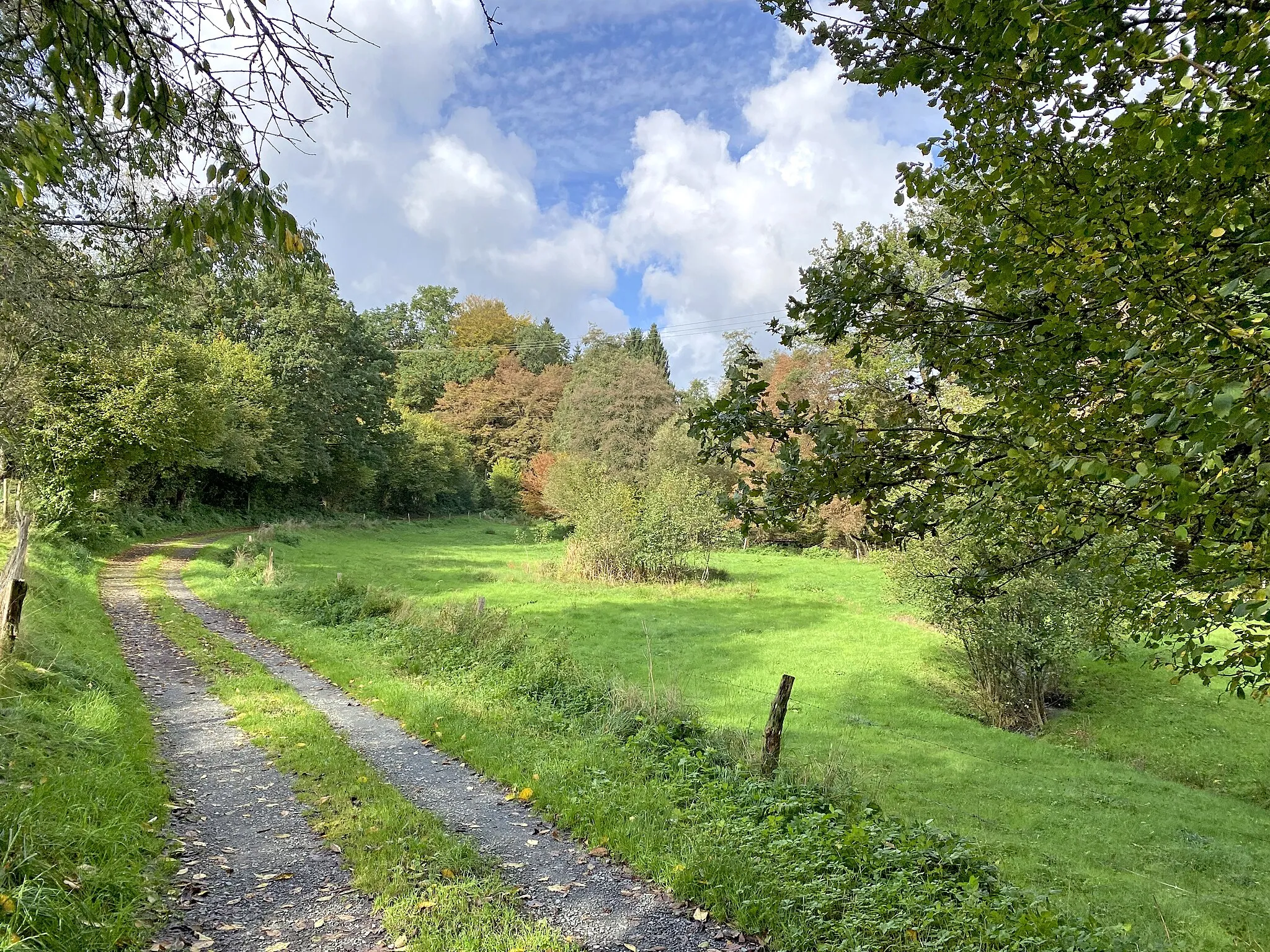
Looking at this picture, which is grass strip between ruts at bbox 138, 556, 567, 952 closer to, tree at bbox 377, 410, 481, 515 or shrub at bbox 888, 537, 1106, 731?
shrub at bbox 888, 537, 1106, 731

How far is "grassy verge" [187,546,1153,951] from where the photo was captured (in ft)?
14.8

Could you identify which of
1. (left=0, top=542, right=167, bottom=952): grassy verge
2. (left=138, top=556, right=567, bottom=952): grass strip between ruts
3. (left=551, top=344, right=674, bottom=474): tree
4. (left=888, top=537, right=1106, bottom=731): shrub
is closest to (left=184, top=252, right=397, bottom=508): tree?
(left=551, top=344, right=674, bottom=474): tree

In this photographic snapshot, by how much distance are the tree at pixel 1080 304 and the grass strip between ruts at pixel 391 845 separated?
11.0 feet

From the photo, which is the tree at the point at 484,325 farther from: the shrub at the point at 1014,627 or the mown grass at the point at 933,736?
the shrub at the point at 1014,627

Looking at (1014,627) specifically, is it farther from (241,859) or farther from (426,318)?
(426,318)

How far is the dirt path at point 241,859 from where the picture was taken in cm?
417

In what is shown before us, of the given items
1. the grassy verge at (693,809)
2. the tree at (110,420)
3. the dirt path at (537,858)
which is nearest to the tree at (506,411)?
the tree at (110,420)

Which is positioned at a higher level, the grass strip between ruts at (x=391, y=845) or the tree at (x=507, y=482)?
the tree at (x=507, y=482)

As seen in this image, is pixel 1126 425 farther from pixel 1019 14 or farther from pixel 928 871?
pixel 928 871

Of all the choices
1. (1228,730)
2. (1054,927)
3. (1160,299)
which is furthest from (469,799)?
(1228,730)

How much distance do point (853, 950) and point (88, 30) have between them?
5734 mm

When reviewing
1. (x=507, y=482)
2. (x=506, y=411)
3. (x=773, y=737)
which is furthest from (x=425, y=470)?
(x=773, y=737)

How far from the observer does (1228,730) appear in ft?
41.3

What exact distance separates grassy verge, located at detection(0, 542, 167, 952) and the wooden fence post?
17 cm
